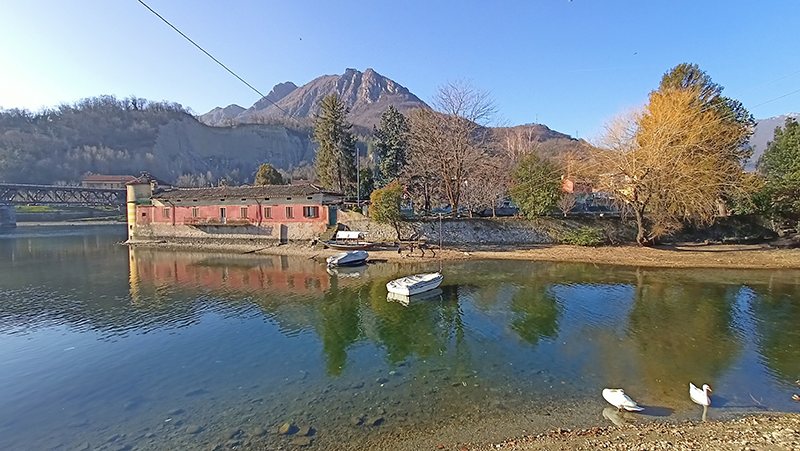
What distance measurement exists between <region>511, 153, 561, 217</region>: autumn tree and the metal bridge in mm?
68111

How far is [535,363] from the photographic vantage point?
10.9 meters

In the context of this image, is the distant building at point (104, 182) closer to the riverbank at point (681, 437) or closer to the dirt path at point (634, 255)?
the dirt path at point (634, 255)

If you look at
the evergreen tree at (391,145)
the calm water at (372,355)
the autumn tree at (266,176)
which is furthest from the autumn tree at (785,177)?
the autumn tree at (266,176)

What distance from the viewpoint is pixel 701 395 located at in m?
8.34

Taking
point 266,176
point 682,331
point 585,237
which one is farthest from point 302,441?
point 266,176

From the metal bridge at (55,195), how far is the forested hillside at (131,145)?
27.1m

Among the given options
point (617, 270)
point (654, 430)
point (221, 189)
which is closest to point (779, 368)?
point (654, 430)

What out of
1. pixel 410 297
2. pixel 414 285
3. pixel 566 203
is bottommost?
pixel 410 297

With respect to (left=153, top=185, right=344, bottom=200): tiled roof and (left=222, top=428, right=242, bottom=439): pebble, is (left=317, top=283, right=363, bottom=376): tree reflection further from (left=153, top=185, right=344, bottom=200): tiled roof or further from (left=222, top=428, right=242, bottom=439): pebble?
(left=153, top=185, right=344, bottom=200): tiled roof

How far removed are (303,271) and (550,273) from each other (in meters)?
16.2

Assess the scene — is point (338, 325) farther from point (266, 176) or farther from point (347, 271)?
point (266, 176)

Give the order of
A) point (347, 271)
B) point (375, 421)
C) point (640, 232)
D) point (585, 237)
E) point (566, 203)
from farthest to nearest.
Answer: point (566, 203), point (585, 237), point (640, 232), point (347, 271), point (375, 421)

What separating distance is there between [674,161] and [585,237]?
7958mm

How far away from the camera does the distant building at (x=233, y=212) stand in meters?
33.2
